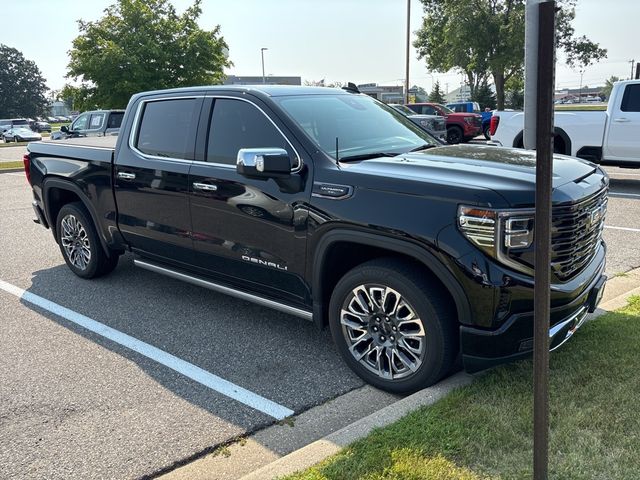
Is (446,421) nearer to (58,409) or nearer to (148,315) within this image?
(58,409)

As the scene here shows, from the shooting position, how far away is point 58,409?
3.53 metres

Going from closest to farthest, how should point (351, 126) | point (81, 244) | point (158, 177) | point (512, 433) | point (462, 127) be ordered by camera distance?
point (512, 433)
point (351, 126)
point (158, 177)
point (81, 244)
point (462, 127)

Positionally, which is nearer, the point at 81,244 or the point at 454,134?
the point at 81,244

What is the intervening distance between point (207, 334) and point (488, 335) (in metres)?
2.34

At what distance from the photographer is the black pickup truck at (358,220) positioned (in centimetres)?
312

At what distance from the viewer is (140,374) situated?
397cm

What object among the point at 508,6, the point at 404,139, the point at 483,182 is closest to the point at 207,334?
the point at 404,139

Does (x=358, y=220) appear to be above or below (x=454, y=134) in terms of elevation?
below

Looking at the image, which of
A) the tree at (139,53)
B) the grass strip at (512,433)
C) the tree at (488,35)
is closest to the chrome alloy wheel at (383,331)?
the grass strip at (512,433)

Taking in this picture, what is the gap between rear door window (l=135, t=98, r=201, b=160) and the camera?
185 inches

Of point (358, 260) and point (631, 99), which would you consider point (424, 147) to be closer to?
point (358, 260)

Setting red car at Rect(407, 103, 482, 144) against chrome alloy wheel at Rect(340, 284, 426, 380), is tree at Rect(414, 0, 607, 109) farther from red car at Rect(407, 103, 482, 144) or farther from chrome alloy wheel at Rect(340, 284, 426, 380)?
chrome alloy wheel at Rect(340, 284, 426, 380)

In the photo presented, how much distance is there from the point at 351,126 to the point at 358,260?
1.11 m

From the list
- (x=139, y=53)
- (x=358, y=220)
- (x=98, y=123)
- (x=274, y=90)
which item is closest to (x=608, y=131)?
(x=274, y=90)
